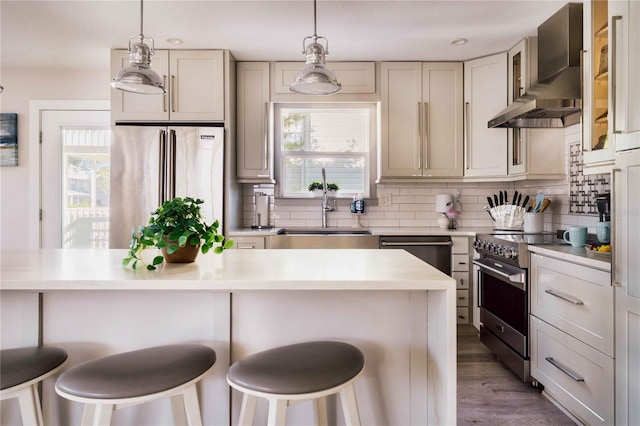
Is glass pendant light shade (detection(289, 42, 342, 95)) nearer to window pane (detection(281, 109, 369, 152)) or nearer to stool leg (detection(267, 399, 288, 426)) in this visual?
stool leg (detection(267, 399, 288, 426))

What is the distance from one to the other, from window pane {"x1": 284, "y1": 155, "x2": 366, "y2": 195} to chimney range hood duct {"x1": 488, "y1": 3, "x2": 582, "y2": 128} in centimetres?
138

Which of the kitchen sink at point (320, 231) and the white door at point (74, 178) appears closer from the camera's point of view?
the kitchen sink at point (320, 231)

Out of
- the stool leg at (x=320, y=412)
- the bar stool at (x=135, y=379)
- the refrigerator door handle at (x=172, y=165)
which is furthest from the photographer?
the refrigerator door handle at (x=172, y=165)

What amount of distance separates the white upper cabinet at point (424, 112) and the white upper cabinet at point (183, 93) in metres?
1.53

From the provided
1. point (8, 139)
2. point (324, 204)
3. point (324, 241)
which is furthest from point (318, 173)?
point (8, 139)

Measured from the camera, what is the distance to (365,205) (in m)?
3.90

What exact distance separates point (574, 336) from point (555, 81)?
5.20 feet

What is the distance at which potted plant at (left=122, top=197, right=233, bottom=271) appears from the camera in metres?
1.38

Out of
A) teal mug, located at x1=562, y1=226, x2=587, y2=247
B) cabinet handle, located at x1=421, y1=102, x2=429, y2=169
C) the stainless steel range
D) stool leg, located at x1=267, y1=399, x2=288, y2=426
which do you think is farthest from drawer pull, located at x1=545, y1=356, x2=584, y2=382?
cabinet handle, located at x1=421, y1=102, x2=429, y2=169

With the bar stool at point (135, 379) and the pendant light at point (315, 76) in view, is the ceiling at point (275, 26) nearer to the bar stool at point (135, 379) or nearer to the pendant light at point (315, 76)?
the pendant light at point (315, 76)

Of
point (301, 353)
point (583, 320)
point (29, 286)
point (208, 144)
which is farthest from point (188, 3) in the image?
point (583, 320)

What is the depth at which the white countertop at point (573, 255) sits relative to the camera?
5.97 ft

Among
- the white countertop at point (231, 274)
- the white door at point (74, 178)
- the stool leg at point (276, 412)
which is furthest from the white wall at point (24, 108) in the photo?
the stool leg at point (276, 412)

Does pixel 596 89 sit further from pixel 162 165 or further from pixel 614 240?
pixel 162 165
